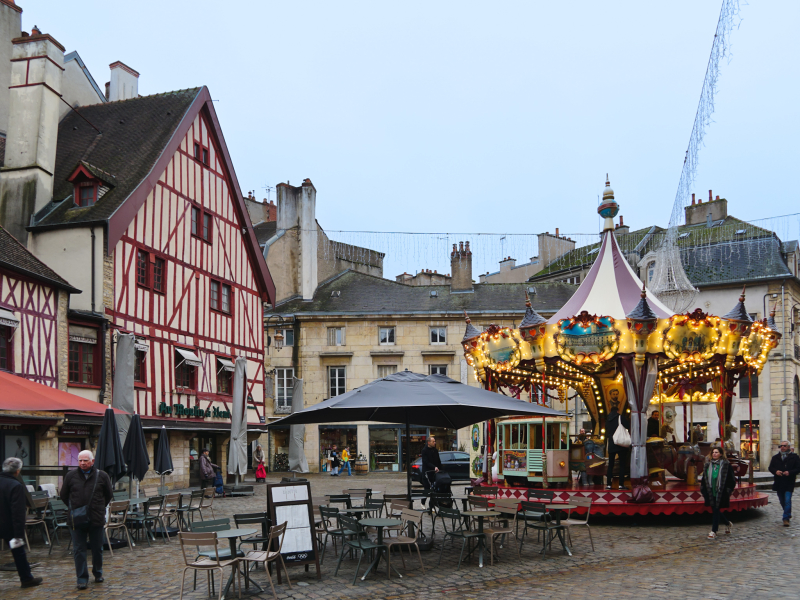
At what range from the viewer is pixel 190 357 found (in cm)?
2045

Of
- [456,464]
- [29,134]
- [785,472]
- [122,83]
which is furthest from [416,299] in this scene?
[785,472]

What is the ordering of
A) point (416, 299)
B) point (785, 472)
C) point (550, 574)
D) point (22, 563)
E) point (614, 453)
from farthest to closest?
1. point (416, 299)
2. point (614, 453)
3. point (785, 472)
4. point (550, 574)
5. point (22, 563)

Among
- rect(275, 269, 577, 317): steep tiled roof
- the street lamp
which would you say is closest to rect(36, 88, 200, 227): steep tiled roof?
the street lamp

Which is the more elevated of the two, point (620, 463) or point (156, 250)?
point (156, 250)

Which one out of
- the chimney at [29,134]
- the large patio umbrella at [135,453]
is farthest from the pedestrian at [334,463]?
the large patio umbrella at [135,453]

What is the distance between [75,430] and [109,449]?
6.37 meters

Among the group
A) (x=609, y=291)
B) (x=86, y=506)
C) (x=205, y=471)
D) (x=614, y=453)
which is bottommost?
(x=205, y=471)

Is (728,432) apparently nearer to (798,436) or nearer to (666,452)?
(666,452)

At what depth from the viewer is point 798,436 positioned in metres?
31.6

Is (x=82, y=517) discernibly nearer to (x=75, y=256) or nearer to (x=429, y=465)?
(x=429, y=465)

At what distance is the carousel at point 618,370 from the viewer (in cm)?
1268

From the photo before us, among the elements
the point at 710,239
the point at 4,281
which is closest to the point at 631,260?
the point at 710,239

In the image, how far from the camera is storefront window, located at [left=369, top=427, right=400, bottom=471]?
3166 centimetres

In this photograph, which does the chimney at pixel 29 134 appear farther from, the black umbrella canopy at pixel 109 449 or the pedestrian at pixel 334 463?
the pedestrian at pixel 334 463
